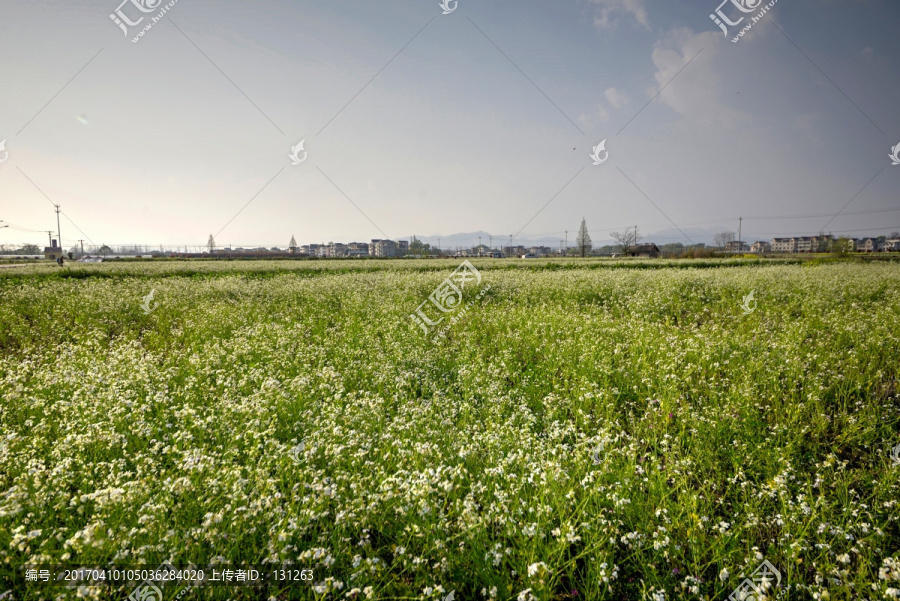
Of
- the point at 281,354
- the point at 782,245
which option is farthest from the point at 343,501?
the point at 782,245

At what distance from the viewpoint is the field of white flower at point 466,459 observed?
283 centimetres

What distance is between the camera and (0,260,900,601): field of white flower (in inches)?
111

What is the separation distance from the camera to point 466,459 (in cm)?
409
